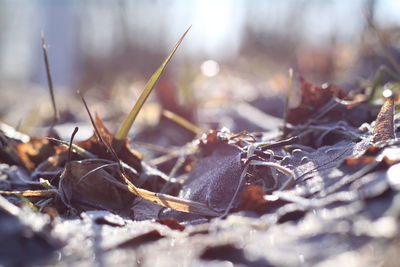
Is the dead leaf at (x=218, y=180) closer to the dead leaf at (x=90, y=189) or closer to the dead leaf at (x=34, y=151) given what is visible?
the dead leaf at (x=90, y=189)

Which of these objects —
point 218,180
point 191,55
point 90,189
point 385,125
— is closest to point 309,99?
point 385,125

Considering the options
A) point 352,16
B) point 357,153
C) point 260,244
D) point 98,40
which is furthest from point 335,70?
point 98,40

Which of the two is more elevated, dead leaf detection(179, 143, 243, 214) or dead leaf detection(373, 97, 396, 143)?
dead leaf detection(373, 97, 396, 143)

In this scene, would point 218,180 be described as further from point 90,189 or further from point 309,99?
point 309,99

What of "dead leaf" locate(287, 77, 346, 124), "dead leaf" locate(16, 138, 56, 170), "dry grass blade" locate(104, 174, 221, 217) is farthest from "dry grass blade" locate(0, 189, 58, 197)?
"dead leaf" locate(287, 77, 346, 124)

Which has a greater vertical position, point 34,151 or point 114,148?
point 114,148

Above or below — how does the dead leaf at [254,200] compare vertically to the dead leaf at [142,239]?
above

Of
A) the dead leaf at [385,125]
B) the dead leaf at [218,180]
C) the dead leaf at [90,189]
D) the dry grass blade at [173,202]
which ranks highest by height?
the dead leaf at [385,125]

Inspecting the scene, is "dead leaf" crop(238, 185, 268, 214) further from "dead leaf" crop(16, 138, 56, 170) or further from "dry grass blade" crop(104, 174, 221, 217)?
"dead leaf" crop(16, 138, 56, 170)

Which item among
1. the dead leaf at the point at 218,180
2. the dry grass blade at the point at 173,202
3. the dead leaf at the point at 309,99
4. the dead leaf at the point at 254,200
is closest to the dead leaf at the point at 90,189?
the dry grass blade at the point at 173,202
